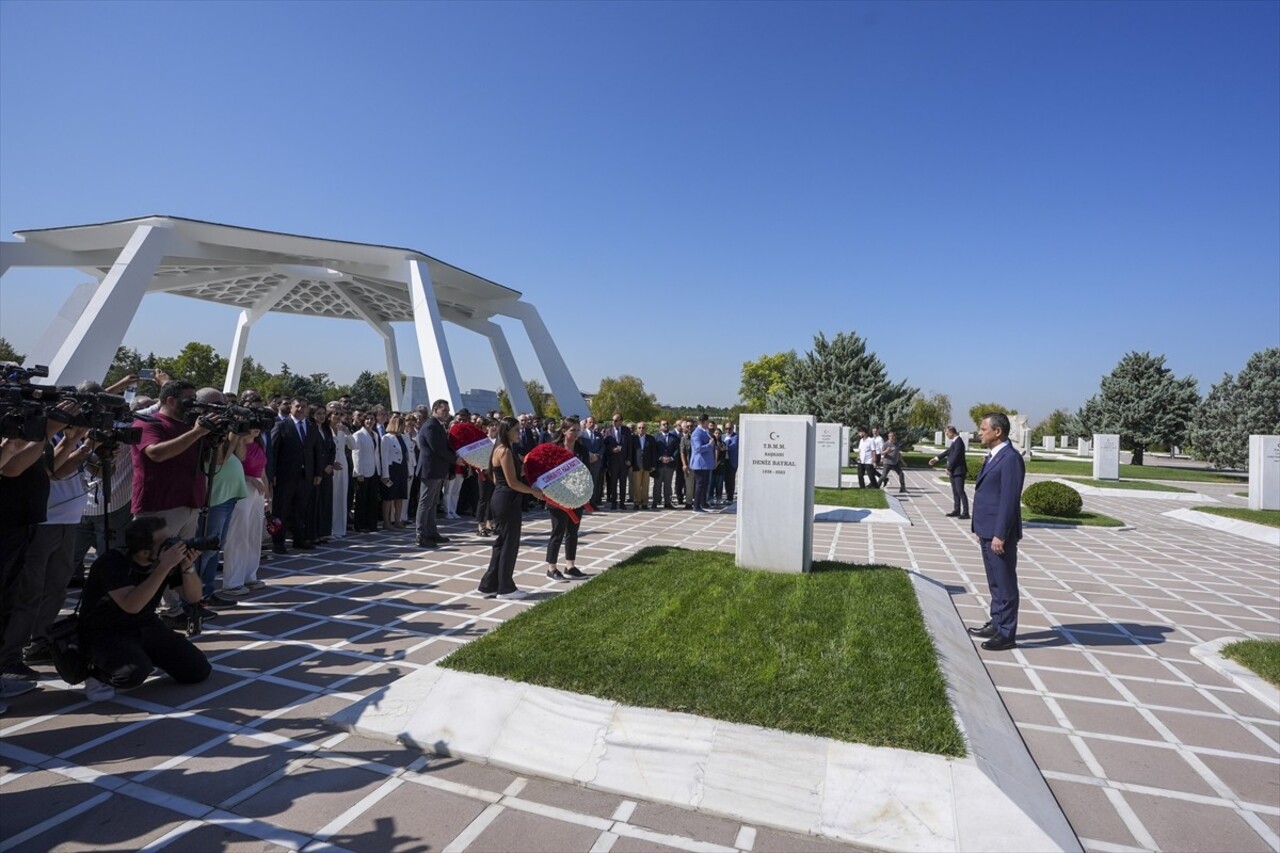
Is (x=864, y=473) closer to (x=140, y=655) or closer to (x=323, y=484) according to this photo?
(x=323, y=484)

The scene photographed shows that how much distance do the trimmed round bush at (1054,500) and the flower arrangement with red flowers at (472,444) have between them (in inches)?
455

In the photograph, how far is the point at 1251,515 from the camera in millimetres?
13781

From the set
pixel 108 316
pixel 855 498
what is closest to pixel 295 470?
pixel 855 498

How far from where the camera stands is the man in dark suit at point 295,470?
26.9 ft

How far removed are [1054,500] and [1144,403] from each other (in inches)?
1050

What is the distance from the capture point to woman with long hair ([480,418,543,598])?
20.6 ft

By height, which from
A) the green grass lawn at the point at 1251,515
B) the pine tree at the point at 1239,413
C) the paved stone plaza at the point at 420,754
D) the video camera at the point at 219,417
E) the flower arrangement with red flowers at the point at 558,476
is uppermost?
the pine tree at the point at 1239,413

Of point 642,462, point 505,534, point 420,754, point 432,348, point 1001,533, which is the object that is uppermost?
point 432,348

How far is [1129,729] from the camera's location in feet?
13.3

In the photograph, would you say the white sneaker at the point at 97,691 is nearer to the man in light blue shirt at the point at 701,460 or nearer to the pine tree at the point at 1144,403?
the man in light blue shirt at the point at 701,460

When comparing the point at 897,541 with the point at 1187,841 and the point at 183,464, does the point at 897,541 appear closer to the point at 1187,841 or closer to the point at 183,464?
the point at 1187,841

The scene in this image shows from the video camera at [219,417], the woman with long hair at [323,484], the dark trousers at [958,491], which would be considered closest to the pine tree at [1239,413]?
the dark trousers at [958,491]

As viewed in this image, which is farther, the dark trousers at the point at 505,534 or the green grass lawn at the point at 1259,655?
the dark trousers at the point at 505,534

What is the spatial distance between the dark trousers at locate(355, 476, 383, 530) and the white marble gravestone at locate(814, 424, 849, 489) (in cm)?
1190
